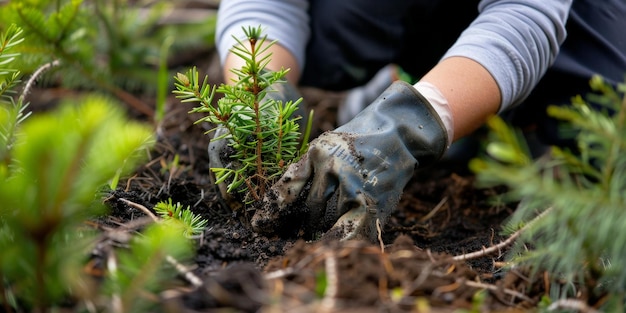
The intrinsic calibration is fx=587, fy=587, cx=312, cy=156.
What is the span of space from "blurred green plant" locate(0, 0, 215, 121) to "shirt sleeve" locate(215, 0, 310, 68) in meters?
0.32

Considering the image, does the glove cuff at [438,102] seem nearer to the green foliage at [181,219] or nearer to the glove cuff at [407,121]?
the glove cuff at [407,121]

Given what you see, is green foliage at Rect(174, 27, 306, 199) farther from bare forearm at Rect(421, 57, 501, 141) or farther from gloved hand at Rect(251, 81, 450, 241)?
bare forearm at Rect(421, 57, 501, 141)

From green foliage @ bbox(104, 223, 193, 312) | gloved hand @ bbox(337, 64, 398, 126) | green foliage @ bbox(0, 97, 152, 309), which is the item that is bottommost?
gloved hand @ bbox(337, 64, 398, 126)

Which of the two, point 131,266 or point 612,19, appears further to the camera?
point 612,19

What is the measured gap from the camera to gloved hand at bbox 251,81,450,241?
1.25 metres

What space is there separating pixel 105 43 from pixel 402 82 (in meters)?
1.66

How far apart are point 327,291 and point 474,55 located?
861 mm

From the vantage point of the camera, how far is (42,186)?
714 mm

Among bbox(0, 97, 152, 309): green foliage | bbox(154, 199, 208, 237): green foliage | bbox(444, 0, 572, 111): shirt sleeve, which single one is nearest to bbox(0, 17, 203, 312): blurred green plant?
bbox(0, 97, 152, 309): green foliage

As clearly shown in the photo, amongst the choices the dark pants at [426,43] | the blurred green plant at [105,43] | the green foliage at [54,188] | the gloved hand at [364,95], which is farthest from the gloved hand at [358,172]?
the gloved hand at [364,95]

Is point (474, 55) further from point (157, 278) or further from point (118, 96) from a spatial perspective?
point (118, 96)

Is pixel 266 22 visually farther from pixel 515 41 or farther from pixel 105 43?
pixel 105 43

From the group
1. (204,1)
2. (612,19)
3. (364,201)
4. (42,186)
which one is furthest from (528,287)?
(204,1)

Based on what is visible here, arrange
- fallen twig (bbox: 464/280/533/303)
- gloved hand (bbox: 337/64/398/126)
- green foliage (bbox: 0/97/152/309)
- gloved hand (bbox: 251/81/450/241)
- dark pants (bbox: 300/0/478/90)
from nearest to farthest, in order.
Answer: green foliage (bbox: 0/97/152/309) < fallen twig (bbox: 464/280/533/303) < gloved hand (bbox: 251/81/450/241) < dark pants (bbox: 300/0/478/90) < gloved hand (bbox: 337/64/398/126)
